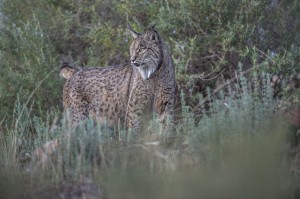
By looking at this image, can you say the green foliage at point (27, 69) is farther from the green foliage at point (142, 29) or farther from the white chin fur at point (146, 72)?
the white chin fur at point (146, 72)

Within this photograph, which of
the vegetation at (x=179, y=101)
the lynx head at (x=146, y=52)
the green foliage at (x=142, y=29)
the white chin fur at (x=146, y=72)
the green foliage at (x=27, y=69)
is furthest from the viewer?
the green foliage at (x=27, y=69)

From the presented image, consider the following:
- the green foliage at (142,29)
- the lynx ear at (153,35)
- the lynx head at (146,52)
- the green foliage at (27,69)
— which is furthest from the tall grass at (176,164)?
the green foliage at (27,69)

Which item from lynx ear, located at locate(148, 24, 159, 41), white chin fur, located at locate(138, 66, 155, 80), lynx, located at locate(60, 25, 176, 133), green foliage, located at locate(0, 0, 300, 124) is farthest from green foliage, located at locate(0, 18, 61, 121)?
lynx ear, located at locate(148, 24, 159, 41)

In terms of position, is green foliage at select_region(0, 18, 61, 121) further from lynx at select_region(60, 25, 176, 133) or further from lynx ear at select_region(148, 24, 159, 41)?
lynx ear at select_region(148, 24, 159, 41)

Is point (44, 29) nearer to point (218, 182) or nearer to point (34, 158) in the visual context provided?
point (34, 158)

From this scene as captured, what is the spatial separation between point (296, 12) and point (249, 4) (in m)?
0.80

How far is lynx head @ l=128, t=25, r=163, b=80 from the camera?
7371 mm

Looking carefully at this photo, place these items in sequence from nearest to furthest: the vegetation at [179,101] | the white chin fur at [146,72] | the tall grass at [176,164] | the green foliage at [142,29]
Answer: the tall grass at [176,164] → the vegetation at [179,101] → the white chin fur at [146,72] → the green foliage at [142,29]

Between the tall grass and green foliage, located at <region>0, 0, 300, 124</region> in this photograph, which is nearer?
the tall grass

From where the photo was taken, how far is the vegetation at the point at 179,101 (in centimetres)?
425

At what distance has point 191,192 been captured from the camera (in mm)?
3920

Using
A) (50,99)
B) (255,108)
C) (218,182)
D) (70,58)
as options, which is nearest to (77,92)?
(50,99)

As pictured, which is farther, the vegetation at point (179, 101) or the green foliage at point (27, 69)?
the green foliage at point (27, 69)

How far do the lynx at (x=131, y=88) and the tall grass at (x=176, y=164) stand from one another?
68.8 inches
